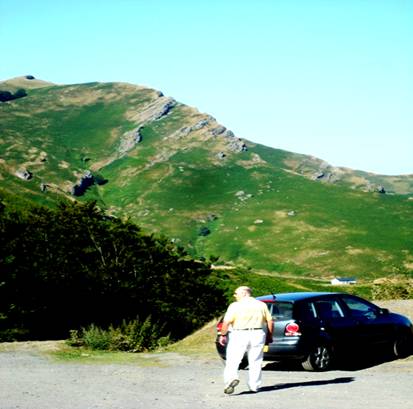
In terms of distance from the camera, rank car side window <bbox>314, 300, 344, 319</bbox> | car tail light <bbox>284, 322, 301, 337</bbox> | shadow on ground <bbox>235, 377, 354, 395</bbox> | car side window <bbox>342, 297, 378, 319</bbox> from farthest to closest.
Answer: car side window <bbox>342, 297, 378, 319</bbox> → car side window <bbox>314, 300, 344, 319</bbox> → car tail light <bbox>284, 322, 301, 337</bbox> → shadow on ground <bbox>235, 377, 354, 395</bbox>

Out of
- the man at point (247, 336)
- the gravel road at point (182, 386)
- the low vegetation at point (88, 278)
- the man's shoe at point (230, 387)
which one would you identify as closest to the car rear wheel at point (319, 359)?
the gravel road at point (182, 386)

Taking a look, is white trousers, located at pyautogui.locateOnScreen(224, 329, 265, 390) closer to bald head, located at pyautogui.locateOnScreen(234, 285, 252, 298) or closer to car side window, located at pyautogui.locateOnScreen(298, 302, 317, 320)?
bald head, located at pyautogui.locateOnScreen(234, 285, 252, 298)

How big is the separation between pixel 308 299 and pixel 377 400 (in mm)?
4483

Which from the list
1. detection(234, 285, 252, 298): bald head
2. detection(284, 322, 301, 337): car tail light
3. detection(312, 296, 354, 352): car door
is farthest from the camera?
detection(312, 296, 354, 352): car door

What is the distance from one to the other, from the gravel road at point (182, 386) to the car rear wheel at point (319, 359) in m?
0.21

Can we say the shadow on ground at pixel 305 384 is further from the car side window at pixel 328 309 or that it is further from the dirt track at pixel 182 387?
the car side window at pixel 328 309

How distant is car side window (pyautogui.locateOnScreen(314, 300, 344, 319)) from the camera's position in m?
14.2

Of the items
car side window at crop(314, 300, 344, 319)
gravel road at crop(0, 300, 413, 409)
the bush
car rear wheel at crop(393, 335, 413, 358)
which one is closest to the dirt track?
gravel road at crop(0, 300, 413, 409)

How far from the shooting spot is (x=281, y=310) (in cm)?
1398

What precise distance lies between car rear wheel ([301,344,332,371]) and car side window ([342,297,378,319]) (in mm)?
1439

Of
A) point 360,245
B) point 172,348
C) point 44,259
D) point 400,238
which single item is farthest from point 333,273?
point 172,348

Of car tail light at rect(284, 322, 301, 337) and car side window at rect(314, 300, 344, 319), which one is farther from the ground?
car side window at rect(314, 300, 344, 319)

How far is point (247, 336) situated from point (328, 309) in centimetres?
439

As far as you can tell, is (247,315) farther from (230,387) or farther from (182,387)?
(182,387)
